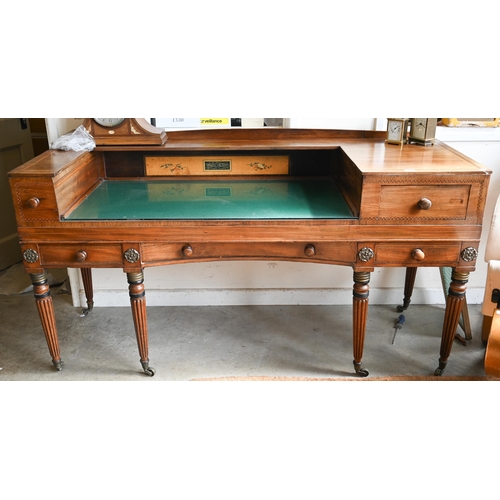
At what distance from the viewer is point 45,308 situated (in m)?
2.26

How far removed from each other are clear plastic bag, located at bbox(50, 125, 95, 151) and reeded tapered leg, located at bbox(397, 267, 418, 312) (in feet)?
5.84

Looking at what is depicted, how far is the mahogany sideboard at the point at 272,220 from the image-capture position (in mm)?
1983

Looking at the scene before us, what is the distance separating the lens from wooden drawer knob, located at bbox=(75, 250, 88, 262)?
207 centimetres

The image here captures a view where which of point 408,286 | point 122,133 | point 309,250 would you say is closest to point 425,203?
point 309,250

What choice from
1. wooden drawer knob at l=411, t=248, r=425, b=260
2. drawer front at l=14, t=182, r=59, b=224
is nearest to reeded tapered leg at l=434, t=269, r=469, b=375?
wooden drawer knob at l=411, t=248, r=425, b=260

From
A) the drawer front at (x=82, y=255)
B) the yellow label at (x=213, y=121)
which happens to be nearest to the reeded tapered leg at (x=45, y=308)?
the drawer front at (x=82, y=255)

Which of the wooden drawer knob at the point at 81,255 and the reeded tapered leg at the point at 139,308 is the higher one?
the wooden drawer knob at the point at 81,255

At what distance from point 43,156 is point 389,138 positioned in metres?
1.56

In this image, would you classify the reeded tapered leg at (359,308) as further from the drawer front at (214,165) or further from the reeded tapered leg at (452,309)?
the drawer front at (214,165)

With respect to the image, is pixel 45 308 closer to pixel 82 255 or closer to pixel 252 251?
pixel 82 255

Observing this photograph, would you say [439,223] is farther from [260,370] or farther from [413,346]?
[260,370]

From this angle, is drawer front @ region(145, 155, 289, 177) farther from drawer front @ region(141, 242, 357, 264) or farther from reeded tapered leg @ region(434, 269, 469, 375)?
reeded tapered leg @ region(434, 269, 469, 375)

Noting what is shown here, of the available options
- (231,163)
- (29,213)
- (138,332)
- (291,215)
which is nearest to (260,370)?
(138,332)

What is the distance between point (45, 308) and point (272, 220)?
42.8 inches
